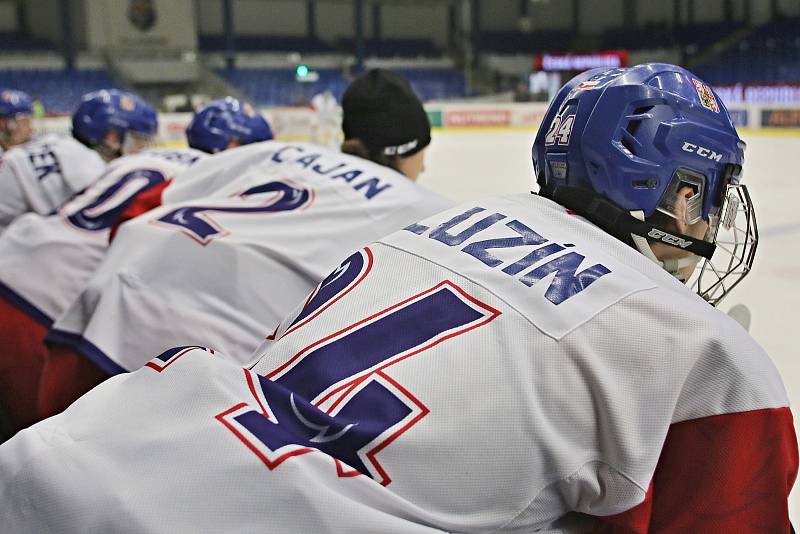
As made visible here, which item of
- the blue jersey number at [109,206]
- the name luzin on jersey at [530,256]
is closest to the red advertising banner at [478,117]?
the blue jersey number at [109,206]

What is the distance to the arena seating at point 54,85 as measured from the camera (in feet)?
71.9

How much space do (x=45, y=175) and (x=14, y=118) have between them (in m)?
2.42

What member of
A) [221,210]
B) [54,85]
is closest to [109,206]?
[221,210]

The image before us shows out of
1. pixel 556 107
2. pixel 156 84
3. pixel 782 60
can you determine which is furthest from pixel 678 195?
pixel 156 84

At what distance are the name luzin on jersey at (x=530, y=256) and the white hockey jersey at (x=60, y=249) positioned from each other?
1809 mm

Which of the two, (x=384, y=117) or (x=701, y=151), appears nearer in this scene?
(x=701, y=151)

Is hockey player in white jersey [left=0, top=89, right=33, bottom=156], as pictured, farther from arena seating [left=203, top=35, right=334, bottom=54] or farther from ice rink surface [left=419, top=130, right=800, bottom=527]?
arena seating [left=203, top=35, right=334, bottom=54]

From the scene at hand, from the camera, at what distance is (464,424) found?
95 centimetres

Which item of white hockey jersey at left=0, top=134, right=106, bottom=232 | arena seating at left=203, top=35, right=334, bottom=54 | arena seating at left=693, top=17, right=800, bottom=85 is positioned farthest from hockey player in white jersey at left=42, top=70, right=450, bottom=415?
arena seating at left=203, top=35, right=334, bottom=54

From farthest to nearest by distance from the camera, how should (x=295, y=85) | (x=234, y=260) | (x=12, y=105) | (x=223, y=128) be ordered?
(x=295, y=85) < (x=12, y=105) < (x=223, y=128) < (x=234, y=260)

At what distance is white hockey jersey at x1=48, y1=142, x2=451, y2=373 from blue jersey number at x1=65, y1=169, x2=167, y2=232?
2.24 ft

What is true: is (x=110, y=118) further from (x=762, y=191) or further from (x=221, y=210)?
(x=762, y=191)

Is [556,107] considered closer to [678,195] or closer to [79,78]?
[678,195]

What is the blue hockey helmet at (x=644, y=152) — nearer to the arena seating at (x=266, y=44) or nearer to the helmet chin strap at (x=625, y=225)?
the helmet chin strap at (x=625, y=225)
